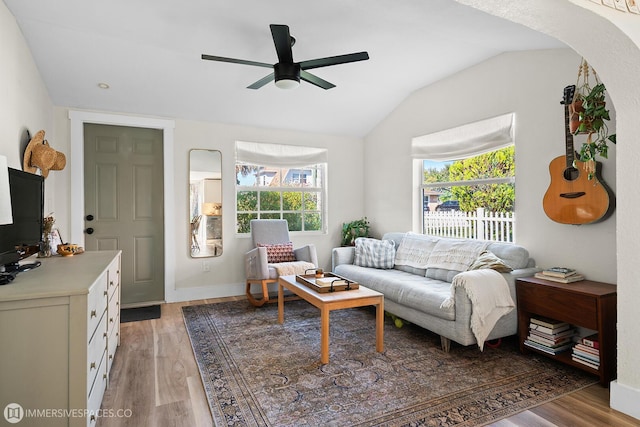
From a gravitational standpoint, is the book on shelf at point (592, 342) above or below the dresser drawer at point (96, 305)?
below

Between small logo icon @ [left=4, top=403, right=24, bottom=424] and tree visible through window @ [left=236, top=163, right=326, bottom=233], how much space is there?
3267 mm

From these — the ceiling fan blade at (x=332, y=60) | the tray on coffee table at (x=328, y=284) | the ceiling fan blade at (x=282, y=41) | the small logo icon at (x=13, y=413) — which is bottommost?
the small logo icon at (x=13, y=413)

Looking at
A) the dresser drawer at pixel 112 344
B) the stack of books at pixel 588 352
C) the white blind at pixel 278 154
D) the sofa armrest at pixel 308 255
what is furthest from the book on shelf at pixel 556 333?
the white blind at pixel 278 154

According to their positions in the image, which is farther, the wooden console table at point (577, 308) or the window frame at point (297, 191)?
the window frame at point (297, 191)

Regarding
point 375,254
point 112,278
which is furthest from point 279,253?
point 112,278

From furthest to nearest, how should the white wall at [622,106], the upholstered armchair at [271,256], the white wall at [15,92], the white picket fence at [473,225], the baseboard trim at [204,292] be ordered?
the baseboard trim at [204,292] < the upholstered armchair at [271,256] < the white picket fence at [473,225] < the white wall at [15,92] < the white wall at [622,106]

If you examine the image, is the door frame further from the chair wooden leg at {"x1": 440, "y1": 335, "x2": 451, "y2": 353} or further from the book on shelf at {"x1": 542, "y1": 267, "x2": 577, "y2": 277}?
the book on shelf at {"x1": 542, "y1": 267, "x2": 577, "y2": 277}

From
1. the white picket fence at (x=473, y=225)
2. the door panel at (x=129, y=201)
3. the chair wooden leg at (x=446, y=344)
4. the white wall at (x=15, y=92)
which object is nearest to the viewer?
the white wall at (x=15, y=92)

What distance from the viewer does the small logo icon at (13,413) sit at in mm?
1353

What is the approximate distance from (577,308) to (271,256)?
2.95 meters

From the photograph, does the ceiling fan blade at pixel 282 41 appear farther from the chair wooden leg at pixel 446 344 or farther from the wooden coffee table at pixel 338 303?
the chair wooden leg at pixel 446 344

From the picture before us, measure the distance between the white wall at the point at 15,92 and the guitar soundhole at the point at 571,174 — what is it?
374 centimetres

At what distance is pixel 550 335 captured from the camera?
2.52 metres

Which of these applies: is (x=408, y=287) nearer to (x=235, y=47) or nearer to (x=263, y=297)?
(x=263, y=297)
